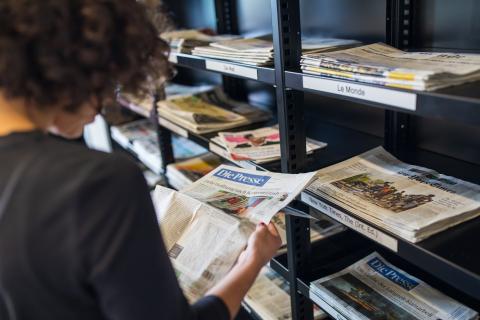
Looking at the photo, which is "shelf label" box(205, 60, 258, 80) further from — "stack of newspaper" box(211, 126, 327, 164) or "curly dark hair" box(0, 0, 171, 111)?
"curly dark hair" box(0, 0, 171, 111)

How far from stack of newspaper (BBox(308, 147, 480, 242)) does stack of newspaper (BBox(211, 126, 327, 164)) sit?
0.20 m

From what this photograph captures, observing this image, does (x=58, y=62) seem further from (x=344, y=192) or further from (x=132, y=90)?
(x=344, y=192)

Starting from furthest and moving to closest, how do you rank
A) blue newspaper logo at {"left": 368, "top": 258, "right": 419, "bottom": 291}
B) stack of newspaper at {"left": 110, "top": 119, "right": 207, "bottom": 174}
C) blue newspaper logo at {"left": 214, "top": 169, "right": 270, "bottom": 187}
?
1. stack of newspaper at {"left": 110, "top": 119, "right": 207, "bottom": 174}
2. blue newspaper logo at {"left": 368, "top": 258, "right": 419, "bottom": 291}
3. blue newspaper logo at {"left": 214, "top": 169, "right": 270, "bottom": 187}

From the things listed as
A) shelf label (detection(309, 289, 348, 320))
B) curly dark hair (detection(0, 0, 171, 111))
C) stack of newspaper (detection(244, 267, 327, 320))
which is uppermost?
curly dark hair (detection(0, 0, 171, 111))

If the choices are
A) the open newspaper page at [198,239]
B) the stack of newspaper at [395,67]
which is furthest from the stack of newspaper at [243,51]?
the open newspaper page at [198,239]

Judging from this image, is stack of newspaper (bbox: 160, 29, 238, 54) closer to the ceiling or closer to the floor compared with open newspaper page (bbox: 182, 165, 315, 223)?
closer to the ceiling

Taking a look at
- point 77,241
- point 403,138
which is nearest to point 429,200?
point 403,138

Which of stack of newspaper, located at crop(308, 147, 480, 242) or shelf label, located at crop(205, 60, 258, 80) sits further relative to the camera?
shelf label, located at crop(205, 60, 258, 80)

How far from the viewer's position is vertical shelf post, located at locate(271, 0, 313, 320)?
1.07 m

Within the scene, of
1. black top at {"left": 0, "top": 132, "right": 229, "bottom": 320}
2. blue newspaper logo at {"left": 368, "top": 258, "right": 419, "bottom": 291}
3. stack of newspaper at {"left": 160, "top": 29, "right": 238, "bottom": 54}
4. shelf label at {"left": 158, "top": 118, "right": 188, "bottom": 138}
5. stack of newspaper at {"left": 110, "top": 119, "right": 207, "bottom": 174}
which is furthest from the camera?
stack of newspaper at {"left": 110, "top": 119, "right": 207, "bottom": 174}

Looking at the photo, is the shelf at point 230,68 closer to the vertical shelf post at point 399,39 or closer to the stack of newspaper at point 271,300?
the vertical shelf post at point 399,39

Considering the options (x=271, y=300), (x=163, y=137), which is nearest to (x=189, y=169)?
(x=163, y=137)

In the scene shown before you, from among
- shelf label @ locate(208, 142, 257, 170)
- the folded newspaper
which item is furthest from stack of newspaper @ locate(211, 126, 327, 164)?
the folded newspaper

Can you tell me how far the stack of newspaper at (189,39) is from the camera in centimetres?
160
